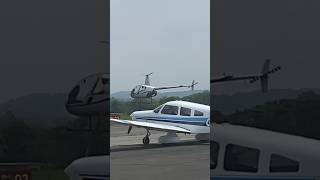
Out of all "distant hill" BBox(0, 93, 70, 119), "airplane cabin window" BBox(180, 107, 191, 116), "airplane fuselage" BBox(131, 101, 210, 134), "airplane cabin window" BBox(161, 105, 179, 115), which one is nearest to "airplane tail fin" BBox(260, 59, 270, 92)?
"distant hill" BBox(0, 93, 70, 119)

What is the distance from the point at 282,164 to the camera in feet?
11.8

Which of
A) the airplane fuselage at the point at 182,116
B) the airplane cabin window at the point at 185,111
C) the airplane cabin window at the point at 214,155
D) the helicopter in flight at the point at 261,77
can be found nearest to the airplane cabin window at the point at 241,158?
the airplane cabin window at the point at 214,155

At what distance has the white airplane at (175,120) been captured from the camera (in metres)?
12.8

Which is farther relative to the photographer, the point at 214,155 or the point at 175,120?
the point at 175,120

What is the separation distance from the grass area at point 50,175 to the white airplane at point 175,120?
871 cm

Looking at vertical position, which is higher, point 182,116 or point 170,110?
point 170,110

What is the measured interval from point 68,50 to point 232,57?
3.83 ft

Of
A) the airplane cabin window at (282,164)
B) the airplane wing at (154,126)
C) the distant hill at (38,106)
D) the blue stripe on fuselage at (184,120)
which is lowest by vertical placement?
the airplane wing at (154,126)

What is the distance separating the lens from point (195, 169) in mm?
5816

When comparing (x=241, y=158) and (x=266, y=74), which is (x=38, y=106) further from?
(x=266, y=74)

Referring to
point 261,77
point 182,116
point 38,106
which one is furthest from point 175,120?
point 38,106

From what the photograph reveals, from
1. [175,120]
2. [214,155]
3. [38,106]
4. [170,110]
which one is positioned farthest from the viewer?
[170,110]

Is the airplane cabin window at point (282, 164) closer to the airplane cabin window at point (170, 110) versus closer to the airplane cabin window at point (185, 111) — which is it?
the airplane cabin window at point (185, 111)

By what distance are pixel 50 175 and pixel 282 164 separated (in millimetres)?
1645
